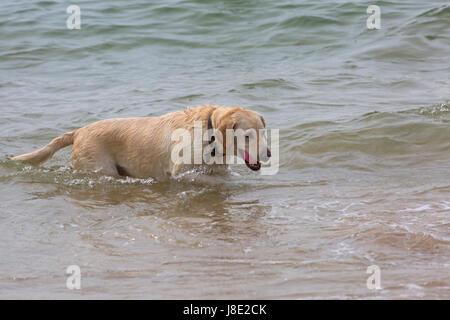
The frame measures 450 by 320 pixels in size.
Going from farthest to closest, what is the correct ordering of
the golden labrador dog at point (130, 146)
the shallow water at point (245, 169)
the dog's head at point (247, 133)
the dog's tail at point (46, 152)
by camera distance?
the dog's tail at point (46, 152) < the golden labrador dog at point (130, 146) < the dog's head at point (247, 133) < the shallow water at point (245, 169)

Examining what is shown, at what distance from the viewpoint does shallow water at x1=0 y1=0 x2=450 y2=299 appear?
484 cm

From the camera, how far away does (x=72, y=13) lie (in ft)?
65.2

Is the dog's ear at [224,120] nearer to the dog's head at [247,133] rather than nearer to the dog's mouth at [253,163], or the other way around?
the dog's head at [247,133]

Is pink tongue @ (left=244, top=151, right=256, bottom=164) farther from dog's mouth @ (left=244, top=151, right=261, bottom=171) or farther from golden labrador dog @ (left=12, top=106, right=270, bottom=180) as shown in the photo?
golden labrador dog @ (left=12, top=106, right=270, bottom=180)

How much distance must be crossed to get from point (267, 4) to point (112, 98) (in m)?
8.33

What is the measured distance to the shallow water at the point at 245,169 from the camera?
484cm

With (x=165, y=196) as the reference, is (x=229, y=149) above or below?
above

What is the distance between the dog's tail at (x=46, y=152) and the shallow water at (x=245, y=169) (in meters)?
0.30

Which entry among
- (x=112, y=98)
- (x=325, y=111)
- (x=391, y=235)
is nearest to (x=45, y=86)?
(x=112, y=98)

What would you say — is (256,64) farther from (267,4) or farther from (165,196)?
(165,196)

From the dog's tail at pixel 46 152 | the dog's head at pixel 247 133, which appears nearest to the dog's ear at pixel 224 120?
the dog's head at pixel 247 133

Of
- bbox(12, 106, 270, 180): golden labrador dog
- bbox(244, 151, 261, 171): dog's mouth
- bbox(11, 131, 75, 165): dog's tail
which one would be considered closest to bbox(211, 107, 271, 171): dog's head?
bbox(244, 151, 261, 171): dog's mouth

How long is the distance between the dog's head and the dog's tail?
2.37 metres
